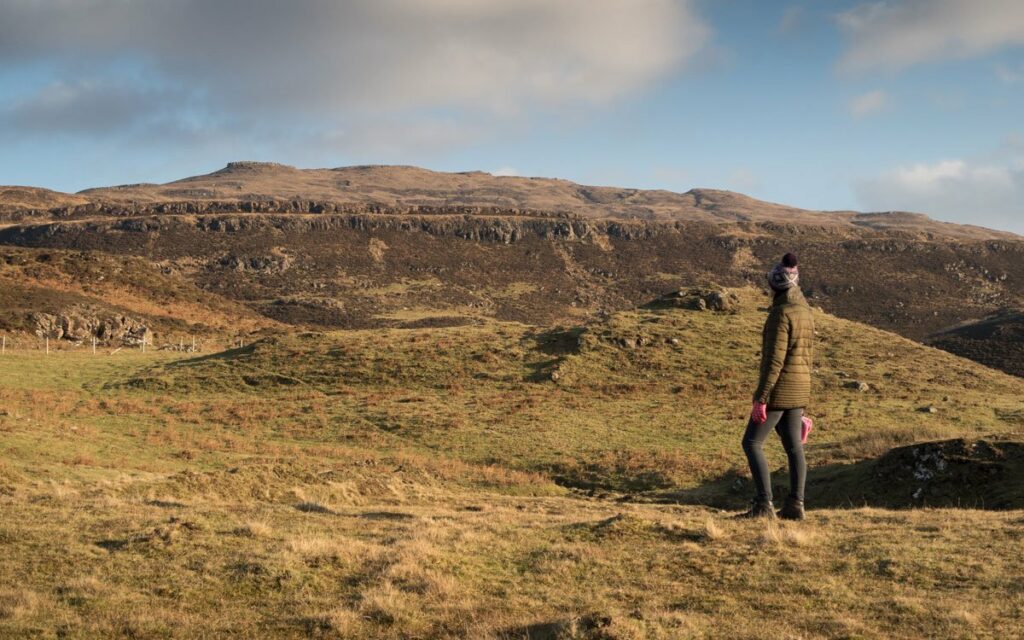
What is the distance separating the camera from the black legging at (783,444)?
11.3m

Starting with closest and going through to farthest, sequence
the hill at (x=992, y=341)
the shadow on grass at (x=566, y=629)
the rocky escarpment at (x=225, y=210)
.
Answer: the shadow on grass at (x=566, y=629)
the hill at (x=992, y=341)
the rocky escarpment at (x=225, y=210)

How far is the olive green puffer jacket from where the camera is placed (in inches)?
436

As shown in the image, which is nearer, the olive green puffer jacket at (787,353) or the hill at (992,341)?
the olive green puffer jacket at (787,353)

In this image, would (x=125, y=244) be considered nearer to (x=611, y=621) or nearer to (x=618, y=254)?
(x=618, y=254)

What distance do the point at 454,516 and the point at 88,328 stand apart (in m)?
59.9

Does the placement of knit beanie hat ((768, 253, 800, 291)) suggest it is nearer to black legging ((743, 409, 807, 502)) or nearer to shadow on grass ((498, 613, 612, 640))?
black legging ((743, 409, 807, 502))

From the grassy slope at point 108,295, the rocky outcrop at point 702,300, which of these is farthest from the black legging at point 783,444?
the grassy slope at point 108,295

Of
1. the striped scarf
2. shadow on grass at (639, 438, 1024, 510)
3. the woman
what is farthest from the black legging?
shadow on grass at (639, 438, 1024, 510)

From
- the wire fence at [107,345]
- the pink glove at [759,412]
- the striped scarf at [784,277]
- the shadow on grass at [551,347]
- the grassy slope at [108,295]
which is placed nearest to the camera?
the pink glove at [759,412]

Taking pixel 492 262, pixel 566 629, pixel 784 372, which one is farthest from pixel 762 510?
pixel 492 262

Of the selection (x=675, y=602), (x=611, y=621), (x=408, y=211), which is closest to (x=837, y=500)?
(x=675, y=602)

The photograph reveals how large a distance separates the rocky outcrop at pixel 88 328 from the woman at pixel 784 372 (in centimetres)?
5841

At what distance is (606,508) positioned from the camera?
17.2 meters

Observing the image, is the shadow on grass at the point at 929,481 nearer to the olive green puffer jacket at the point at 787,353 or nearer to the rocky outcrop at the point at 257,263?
the olive green puffer jacket at the point at 787,353
